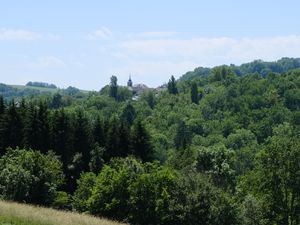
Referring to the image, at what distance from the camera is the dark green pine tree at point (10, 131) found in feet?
172

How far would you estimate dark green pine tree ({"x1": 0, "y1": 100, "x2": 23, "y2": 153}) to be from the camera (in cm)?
5241

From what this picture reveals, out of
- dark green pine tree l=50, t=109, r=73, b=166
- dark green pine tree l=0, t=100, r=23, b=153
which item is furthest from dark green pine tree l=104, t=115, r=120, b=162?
dark green pine tree l=0, t=100, r=23, b=153

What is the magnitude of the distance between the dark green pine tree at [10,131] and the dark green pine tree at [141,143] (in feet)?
42.1

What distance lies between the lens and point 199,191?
32625 millimetres

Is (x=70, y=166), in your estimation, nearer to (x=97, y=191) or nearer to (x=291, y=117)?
(x=97, y=191)

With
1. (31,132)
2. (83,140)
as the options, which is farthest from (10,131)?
(83,140)

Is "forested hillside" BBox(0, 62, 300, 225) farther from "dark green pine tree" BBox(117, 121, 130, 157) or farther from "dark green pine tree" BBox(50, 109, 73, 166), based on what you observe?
"dark green pine tree" BBox(50, 109, 73, 166)

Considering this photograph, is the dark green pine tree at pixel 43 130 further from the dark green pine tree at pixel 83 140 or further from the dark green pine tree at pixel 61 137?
the dark green pine tree at pixel 83 140

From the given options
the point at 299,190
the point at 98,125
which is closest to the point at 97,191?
the point at 299,190

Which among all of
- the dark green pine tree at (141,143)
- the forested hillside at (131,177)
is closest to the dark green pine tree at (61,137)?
the forested hillside at (131,177)

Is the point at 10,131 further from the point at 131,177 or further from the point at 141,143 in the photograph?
the point at 131,177

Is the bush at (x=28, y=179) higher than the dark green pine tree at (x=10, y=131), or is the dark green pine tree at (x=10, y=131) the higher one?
the dark green pine tree at (x=10, y=131)

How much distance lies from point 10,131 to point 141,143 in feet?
48.5

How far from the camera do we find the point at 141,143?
191 feet
